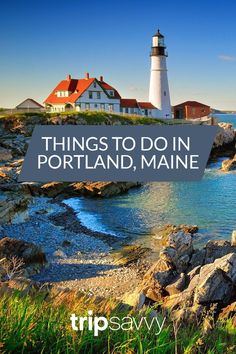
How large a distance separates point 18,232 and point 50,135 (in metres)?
8.52

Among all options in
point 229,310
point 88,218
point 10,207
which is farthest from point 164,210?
point 229,310

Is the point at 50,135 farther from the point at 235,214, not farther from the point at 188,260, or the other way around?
the point at 235,214

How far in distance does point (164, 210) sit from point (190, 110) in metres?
53.9

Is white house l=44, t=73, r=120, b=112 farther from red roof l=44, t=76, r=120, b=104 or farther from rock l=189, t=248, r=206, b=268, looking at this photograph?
rock l=189, t=248, r=206, b=268

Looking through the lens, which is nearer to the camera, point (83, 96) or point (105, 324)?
point (105, 324)

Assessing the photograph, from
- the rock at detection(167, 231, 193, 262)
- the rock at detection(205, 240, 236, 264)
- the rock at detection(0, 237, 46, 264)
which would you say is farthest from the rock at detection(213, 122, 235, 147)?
the rock at detection(0, 237, 46, 264)

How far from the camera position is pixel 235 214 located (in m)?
25.7

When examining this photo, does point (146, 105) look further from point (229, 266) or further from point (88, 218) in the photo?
point (229, 266)

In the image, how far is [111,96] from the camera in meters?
69.5

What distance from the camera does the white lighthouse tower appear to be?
6931 centimetres

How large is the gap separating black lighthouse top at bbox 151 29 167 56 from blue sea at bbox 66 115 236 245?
1443 inches

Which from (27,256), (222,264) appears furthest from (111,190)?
(222,264)

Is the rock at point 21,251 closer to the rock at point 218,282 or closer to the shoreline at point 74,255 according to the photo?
the shoreline at point 74,255

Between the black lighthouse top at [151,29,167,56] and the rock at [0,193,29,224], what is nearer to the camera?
the rock at [0,193,29,224]
